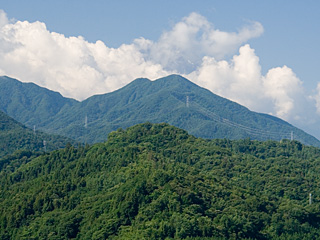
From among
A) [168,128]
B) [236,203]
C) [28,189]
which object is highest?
[168,128]

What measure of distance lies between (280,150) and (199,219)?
95.7 metres

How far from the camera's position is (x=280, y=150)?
178m

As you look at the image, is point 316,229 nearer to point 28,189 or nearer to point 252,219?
point 252,219

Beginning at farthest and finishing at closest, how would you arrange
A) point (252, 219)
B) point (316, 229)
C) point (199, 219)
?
point (316, 229), point (252, 219), point (199, 219)

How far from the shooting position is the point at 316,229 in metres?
103

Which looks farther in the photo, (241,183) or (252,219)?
(241,183)

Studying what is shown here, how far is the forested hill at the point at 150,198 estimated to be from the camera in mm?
87562

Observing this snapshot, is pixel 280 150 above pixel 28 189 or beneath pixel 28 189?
above

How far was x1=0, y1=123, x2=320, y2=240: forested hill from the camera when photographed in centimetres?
8756

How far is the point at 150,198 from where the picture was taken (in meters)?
92.0

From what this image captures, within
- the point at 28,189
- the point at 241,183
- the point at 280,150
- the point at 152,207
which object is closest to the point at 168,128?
the point at 241,183

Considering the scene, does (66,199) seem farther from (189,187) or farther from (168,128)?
(168,128)

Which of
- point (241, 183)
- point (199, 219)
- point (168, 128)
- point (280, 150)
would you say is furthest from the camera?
point (280, 150)

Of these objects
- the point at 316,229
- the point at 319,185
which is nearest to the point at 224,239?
the point at 316,229
